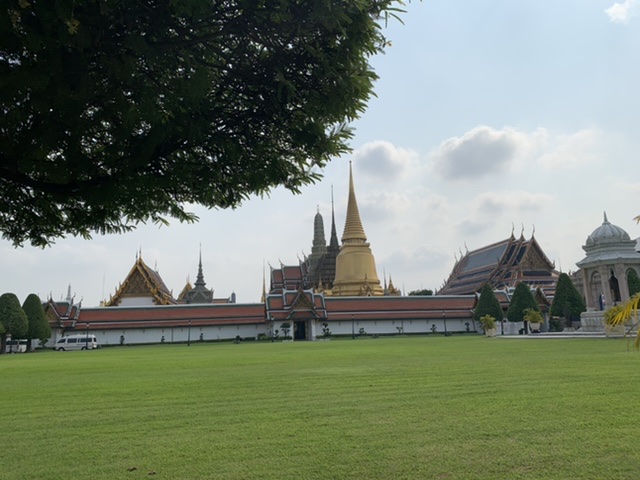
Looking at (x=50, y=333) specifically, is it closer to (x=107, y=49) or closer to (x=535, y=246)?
(x=107, y=49)

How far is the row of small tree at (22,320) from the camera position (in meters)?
38.7

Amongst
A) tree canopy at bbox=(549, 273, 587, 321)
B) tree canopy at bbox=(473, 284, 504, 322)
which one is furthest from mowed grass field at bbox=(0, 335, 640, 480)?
tree canopy at bbox=(473, 284, 504, 322)

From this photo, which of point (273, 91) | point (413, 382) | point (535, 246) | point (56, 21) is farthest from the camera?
point (535, 246)

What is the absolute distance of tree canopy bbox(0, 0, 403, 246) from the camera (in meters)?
3.63

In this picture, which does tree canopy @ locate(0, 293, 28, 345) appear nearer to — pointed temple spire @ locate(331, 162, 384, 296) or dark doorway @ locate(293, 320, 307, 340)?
dark doorway @ locate(293, 320, 307, 340)

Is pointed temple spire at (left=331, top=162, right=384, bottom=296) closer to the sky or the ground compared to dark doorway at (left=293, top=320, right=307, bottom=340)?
closer to the sky

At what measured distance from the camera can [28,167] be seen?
12.5ft

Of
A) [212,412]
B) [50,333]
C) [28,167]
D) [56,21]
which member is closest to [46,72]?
[56,21]

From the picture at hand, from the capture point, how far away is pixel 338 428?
20.1 feet

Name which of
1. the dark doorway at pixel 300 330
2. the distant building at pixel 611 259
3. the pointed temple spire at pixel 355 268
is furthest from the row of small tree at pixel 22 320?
the distant building at pixel 611 259

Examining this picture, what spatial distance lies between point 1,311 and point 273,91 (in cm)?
4189

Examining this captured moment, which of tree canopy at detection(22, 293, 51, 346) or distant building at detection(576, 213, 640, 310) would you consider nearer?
distant building at detection(576, 213, 640, 310)

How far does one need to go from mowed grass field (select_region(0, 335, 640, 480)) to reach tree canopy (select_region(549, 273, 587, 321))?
31.9 metres

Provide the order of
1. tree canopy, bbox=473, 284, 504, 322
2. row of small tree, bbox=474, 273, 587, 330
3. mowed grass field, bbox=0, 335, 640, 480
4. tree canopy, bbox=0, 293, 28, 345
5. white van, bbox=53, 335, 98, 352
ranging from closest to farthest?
mowed grass field, bbox=0, 335, 640, 480 < tree canopy, bbox=0, 293, 28, 345 < row of small tree, bbox=474, 273, 587, 330 < white van, bbox=53, 335, 98, 352 < tree canopy, bbox=473, 284, 504, 322
